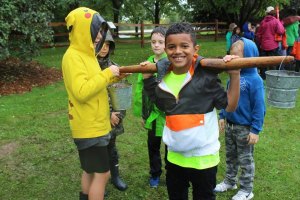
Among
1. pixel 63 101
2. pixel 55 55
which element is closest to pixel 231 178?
pixel 63 101

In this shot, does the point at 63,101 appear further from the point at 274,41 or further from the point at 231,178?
the point at 274,41

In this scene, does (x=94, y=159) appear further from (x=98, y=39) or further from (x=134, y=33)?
(x=134, y=33)

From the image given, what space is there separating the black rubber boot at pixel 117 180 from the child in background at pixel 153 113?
12.4 inches

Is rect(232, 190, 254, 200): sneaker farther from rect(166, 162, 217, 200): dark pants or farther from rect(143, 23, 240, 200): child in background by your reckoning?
rect(143, 23, 240, 200): child in background

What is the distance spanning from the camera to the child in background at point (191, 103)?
8.29 feet

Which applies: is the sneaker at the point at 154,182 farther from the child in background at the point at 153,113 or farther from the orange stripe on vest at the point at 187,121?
the orange stripe on vest at the point at 187,121

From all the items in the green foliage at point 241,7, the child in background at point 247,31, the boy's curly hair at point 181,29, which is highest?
the green foliage at point 241,7

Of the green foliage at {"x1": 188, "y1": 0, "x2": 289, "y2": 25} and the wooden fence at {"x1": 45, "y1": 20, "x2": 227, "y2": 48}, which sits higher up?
A: the green foliage at {"x1": 188, "y1": 0, "x2": 289, "y2": 25}

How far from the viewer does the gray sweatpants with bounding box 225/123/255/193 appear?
3713mm

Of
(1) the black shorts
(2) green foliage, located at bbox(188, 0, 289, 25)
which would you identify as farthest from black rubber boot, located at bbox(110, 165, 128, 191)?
(2) green foliage, located at bbox(188, 0, 289, 25)

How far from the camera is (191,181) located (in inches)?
108

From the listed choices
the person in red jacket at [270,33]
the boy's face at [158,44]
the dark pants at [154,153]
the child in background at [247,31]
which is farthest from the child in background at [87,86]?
the child in background at [247,31]

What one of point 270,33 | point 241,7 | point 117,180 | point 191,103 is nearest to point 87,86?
point 191,103

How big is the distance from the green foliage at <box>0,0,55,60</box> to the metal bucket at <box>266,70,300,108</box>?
7.84m
